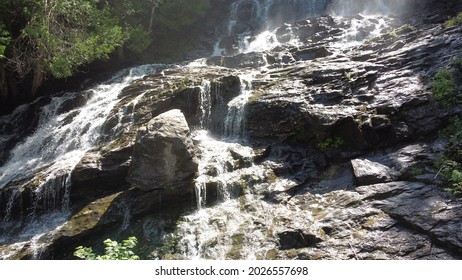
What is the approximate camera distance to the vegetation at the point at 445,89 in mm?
9891

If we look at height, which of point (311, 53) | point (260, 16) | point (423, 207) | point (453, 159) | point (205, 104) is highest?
point (260, 16)

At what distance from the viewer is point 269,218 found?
8711 millimetres

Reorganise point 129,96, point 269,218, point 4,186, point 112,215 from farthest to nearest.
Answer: point 129,96
point 4,186
point 112,215
point 269,218

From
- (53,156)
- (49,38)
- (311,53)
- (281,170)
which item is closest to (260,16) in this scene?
(311,53)

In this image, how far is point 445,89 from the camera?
1008 cm

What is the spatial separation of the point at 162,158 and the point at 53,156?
6.01 metres

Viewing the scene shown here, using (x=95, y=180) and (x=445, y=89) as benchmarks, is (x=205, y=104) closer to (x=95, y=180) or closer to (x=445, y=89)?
(x=95, y=180)

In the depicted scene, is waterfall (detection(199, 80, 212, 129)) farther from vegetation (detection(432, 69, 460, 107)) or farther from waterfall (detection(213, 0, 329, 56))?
waterfall (detection(213, 0, 329, 56))

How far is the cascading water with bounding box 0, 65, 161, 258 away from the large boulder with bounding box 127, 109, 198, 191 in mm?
2866

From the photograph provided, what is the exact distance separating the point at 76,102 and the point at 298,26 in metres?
14.2

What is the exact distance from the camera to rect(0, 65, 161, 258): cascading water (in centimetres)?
1038

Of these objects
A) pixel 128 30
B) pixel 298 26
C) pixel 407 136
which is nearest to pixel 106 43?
pixel 128 30

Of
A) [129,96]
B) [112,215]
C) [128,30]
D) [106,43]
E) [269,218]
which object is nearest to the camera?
[269,218]

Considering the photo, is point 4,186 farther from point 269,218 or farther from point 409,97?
point 409,97
